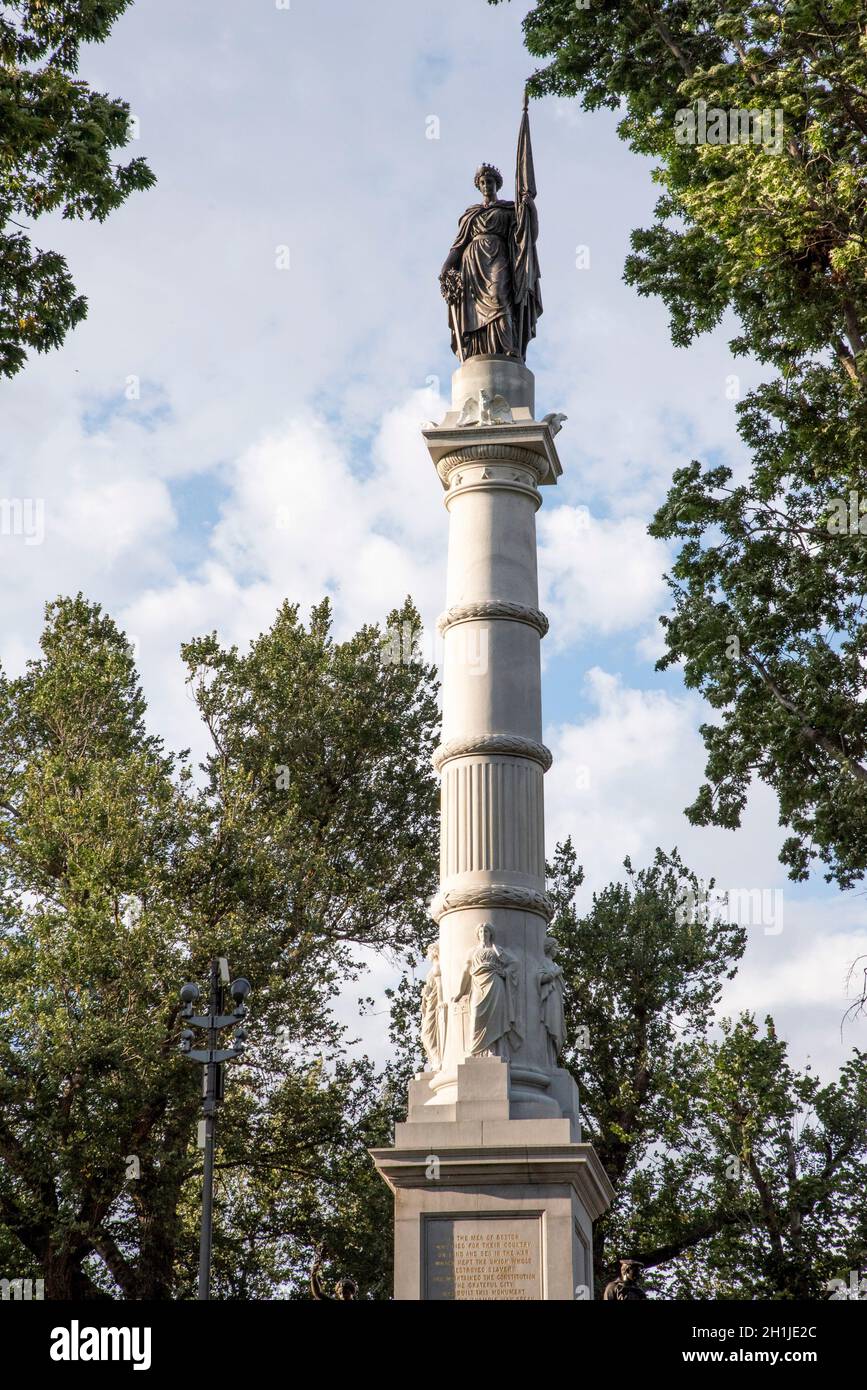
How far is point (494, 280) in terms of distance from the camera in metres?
19.4

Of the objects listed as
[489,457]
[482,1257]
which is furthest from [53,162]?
[482,1257]

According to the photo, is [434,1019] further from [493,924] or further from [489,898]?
[489,898]

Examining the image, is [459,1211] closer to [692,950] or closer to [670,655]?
[670,655]

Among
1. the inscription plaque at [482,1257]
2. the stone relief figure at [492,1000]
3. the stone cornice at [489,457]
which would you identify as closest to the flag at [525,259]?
the stone cornice at [489,457]

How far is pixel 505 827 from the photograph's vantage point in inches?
661

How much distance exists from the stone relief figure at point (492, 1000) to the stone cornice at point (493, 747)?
2.12m

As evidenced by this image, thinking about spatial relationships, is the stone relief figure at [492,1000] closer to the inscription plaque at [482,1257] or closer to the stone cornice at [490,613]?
the inscription plaque at [482,1257]

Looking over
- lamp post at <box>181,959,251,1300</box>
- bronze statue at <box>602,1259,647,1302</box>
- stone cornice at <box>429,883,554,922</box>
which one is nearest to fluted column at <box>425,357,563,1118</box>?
stone cornice at <box>429,883,554,922</box>

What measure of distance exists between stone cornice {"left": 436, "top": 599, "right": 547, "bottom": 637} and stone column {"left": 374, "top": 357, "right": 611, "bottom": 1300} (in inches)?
0.8

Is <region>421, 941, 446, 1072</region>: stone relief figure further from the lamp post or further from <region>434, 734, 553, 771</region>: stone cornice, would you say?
the lamp post
